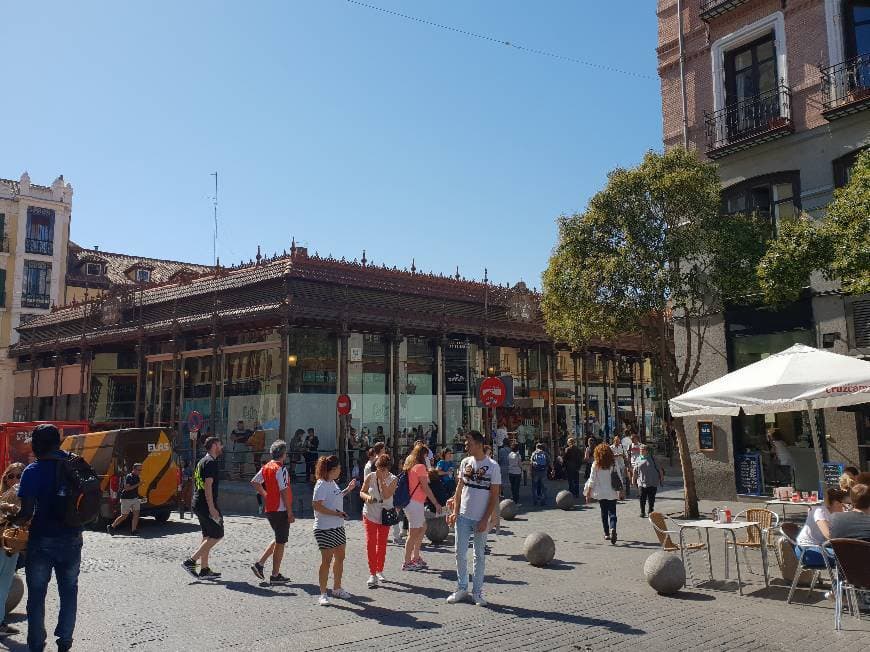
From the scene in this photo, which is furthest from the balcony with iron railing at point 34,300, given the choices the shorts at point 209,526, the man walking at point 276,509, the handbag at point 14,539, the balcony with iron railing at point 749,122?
the handbag at point 14,539

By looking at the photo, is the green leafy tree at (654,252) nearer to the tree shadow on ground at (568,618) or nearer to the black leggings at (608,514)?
the black leggings at (608,514)

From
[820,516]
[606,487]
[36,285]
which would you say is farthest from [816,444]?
[36,285]

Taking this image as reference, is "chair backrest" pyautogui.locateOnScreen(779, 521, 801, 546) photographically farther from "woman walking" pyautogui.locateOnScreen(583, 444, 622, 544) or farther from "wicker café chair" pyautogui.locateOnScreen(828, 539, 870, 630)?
"woman walking" pyautogui.locateOnScreen(583, 444, 622, 544)

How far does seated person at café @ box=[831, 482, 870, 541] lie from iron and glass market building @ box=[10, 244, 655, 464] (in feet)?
35.9

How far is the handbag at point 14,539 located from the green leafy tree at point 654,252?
1132cm

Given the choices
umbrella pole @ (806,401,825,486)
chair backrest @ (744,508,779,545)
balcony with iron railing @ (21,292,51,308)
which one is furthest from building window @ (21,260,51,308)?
umbrella pole @ (806,401,825,486)

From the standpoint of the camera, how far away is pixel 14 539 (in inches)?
256

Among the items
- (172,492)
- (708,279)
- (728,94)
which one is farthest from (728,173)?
(172,492)

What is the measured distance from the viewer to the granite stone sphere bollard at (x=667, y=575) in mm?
8180

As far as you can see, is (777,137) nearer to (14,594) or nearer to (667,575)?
(667,575)

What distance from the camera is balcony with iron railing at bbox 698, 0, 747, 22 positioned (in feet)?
58.3

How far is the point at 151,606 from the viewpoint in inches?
311

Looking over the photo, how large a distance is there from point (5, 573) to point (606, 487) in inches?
342

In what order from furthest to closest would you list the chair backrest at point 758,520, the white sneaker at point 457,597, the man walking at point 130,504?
the man walking at point 130,504 < the chair backrest at point 758,520 < the white sneaker at point 457,597
